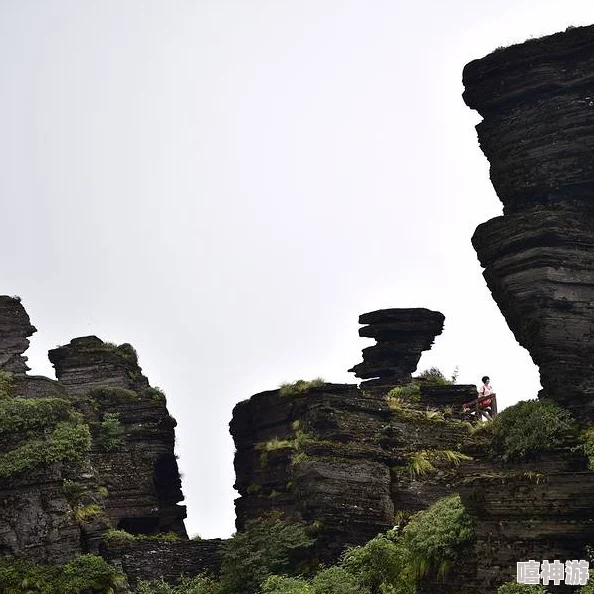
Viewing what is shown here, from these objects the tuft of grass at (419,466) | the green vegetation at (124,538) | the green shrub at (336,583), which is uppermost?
the tuft of grass at (419,466)

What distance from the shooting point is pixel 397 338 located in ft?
205

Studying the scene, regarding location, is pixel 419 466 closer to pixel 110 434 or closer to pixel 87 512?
pixel 87 512

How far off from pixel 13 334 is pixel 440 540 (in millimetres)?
27820

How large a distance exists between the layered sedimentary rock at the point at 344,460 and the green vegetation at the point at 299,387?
0.16 metres

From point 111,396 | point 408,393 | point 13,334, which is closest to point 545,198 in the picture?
point 408,393

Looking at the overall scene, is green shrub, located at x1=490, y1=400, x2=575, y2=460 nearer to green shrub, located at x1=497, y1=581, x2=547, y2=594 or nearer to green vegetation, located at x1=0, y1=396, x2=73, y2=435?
green shrub, located at x1=497, y1=581, x2=547, y2=594

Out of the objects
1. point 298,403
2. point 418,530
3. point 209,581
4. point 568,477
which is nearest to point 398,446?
point 298,403

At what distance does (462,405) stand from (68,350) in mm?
18341

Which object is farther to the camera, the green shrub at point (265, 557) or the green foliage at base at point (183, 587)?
the green foliage at base at point (183, 587)

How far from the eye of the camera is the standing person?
54.2 m

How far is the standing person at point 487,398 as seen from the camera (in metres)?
54.2

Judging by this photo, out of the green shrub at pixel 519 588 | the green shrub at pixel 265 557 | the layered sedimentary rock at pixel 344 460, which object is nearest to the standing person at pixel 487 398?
the layered sedimentary rock at pixel 344 460

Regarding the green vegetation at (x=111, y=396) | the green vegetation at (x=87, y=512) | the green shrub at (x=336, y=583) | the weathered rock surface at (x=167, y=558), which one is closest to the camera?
→ the green shrub at (x=336, y=583)

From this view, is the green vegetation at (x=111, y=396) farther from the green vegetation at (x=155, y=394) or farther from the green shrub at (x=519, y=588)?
the green shrub at (x=519, y=588)
